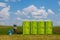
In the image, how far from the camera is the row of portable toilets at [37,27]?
111ft

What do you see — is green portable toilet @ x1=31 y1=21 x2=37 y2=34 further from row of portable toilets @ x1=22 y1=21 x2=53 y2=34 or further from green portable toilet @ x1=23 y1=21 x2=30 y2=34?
green portable toilet @ x1=23 y1=21 x2=30 y2=34

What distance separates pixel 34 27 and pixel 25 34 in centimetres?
175

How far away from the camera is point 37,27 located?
3422cm

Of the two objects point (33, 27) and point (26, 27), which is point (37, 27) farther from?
point (26, 27)

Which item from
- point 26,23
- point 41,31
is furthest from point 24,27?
point 41,31

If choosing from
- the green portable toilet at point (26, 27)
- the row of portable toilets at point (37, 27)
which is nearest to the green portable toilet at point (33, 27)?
Result: the row of portable toilets at point (37, 27)

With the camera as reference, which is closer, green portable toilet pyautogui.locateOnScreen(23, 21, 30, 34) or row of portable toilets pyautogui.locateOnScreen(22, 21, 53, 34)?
green portable toilet pyautogui.locateOnScreen(23, 21, 30, 34)

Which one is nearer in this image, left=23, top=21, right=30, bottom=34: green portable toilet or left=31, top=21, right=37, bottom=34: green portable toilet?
left=23, top=21, right=30, bottom=34: green portable toilet

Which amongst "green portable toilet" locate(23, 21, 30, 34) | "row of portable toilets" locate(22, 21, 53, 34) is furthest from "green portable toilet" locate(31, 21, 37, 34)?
"green portable toilet" locate(23, 21, 30, 34)

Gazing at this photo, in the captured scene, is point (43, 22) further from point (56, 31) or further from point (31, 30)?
point (56, 31)

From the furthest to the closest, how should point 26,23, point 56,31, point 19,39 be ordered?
point 56,31, point 26,23, point 19,39

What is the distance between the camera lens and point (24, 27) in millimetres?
33875

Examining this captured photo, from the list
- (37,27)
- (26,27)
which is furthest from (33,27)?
(26,27)

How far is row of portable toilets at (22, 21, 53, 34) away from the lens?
34.0 meters
